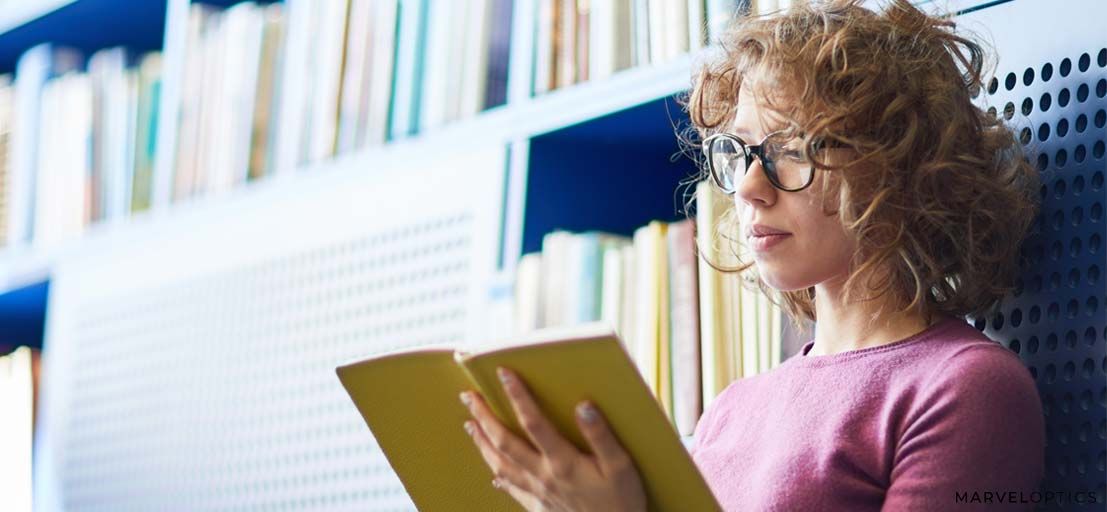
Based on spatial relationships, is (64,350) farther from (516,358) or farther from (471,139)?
(516,358)

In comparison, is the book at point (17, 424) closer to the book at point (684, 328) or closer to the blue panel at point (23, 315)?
the blue panel at point (23, 315)

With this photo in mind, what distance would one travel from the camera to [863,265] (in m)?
1.12

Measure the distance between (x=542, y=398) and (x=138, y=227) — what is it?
136 centimetres

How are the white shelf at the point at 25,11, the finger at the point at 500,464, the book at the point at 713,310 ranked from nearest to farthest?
the finger at the point at 500,464, the book at the point at 713,310, the white shelf at the point at 25,11

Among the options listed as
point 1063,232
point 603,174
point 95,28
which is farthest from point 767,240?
point 95,28

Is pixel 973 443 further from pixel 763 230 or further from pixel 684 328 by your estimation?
pixel 684 328

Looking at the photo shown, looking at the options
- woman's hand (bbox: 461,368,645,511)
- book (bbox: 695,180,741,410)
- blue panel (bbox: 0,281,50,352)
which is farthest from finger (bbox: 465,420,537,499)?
blue panel (bbox: 0,281,50,352)

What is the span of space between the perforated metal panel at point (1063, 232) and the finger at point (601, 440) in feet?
1.16

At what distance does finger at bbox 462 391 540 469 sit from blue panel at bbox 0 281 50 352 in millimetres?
1575

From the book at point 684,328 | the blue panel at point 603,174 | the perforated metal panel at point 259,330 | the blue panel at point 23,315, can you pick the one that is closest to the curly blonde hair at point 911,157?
the book at point 684,328

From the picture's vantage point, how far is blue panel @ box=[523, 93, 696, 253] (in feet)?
5.52

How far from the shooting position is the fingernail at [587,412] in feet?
3.36

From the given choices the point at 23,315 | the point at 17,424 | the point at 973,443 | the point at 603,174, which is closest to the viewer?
the point at 973,443

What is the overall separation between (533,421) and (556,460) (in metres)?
0.04
